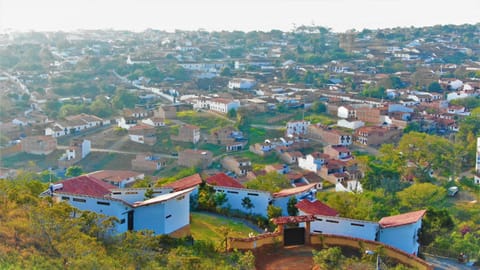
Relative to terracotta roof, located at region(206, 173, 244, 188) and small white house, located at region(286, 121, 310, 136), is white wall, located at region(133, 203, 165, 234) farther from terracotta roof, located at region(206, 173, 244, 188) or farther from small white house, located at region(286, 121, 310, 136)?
small white house, located at region(286, 121, 310, 136)

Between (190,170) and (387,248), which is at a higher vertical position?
(387,248)

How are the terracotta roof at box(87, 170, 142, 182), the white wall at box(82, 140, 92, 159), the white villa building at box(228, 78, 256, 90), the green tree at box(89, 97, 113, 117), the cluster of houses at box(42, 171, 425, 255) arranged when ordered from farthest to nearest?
the white villa building at box(228, 78, 256, 90) < the green tree at box(89, 97, 113, 117) < the white wall at box(82, 140, 92, 159) < the terracotta roof at box(87, 170, 142, 182) < the cluster of houses at box(42, 171, 425, 255)

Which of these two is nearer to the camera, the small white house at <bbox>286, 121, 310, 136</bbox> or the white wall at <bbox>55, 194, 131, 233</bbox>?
the white wall at <bbox>55, 194, 131, 233</bbox>

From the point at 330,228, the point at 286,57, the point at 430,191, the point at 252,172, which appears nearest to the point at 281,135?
the point at 252,172

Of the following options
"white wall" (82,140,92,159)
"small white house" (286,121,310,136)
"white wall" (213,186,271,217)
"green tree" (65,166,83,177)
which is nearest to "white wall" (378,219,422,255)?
"white wall" (213,186,271,217)

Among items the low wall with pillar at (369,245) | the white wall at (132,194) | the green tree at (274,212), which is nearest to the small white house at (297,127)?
the green tree at (274,212)

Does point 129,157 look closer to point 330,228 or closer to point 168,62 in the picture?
point 330,228

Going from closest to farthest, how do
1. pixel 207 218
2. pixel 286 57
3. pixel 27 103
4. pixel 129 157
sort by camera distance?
1. pixel 207 218
2. pixel 129 157
3. pixel 27 103
4. pixel 286 57

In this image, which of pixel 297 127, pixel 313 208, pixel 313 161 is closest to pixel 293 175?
pixel 313 161

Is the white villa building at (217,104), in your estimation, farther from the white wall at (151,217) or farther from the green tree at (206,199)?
the white wall at (151,217)
